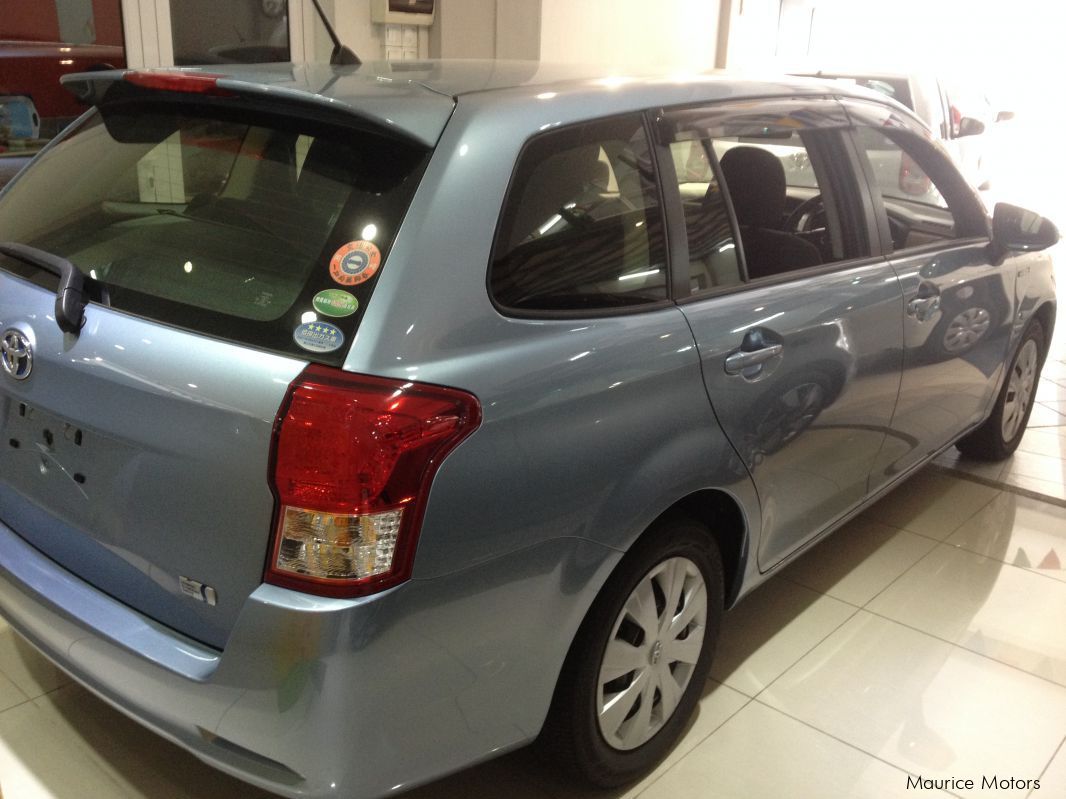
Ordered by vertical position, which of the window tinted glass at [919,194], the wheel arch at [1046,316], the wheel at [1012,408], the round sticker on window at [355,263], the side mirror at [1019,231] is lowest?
the wheel at [1012,408]

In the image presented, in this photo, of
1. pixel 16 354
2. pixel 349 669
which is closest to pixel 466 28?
pixel 16 354

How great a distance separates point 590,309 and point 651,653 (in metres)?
0.63

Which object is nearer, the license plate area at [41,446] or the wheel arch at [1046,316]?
the license plate area at [41,446]

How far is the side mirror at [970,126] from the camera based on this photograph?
6902 mm

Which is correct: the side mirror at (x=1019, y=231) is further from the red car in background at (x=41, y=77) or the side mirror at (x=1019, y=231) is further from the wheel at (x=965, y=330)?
the red car in background at (x=41, y=77)

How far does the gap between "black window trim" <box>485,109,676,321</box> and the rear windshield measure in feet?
0.46

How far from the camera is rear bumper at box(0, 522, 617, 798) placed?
1.25 meters

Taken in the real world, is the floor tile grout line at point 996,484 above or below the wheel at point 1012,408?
below

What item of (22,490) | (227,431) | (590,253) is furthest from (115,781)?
(590,253)

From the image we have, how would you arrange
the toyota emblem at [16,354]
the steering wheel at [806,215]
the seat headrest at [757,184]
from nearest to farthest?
the toyota emblem at [16,354] → the seat headrest at [757,184] → the steering wheel at [806,215]

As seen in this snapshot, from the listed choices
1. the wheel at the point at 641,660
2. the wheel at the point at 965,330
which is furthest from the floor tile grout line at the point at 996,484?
the wheel at the point at 641,660

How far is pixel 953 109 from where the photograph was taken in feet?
22.1

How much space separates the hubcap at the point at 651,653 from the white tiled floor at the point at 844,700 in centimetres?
14

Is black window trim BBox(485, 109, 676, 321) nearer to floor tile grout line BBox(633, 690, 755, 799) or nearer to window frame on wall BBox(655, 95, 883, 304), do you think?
window frame on wall BBox(655, 95, 883, 304)
